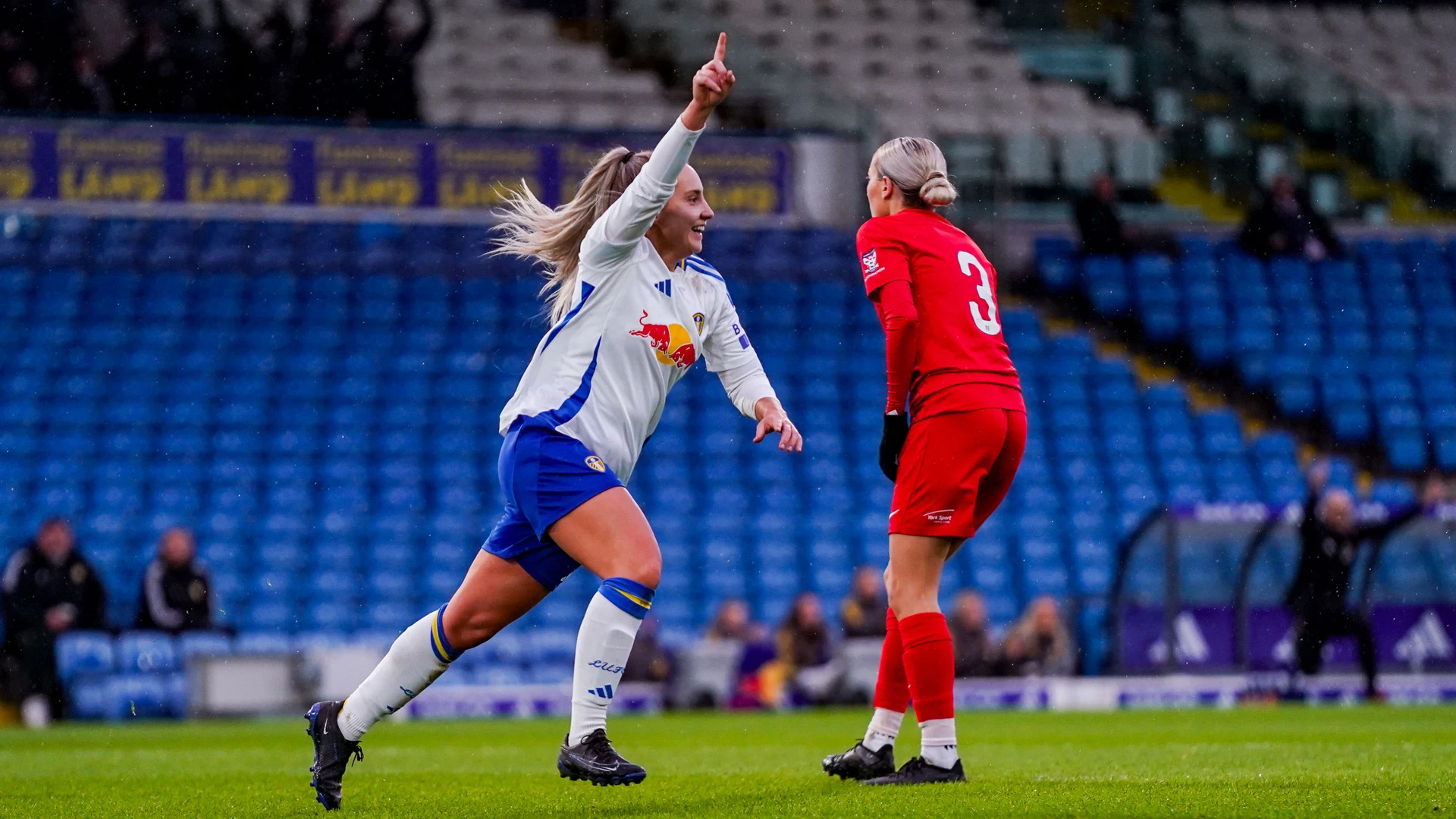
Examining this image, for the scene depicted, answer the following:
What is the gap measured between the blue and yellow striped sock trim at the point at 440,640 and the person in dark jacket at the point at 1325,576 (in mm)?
10278

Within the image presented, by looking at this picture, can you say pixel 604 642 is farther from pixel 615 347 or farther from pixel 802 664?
pixel 802 664

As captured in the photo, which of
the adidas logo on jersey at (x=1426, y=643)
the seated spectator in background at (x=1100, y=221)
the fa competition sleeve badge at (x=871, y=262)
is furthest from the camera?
the seated spectator in background at (x=1100, y=221)

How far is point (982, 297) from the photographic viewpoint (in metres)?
5.68

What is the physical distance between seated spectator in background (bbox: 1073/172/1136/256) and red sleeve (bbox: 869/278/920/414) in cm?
1491

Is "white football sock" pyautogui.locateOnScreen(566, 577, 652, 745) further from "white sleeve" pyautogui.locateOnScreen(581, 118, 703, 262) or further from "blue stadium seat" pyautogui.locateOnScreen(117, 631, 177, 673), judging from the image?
"blue stadium seat" pyautogui.locateOnScreen(117, 631, 177, 673)

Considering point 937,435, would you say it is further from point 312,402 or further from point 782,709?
point 312,402

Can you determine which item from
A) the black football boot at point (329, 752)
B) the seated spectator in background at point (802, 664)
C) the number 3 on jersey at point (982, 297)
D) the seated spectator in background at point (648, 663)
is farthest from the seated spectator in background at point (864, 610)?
the black football boot at point (329, 752)

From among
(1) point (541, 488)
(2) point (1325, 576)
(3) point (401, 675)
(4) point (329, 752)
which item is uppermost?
(1) point (541, 488)

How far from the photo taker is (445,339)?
18.7m

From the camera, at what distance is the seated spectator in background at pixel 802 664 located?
554 inches

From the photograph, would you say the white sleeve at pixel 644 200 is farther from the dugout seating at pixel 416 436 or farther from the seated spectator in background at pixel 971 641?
the dugout seating at pixel 416 436

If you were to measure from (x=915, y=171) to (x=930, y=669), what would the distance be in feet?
5.25

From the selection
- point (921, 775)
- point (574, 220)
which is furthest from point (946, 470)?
point (574, 220)

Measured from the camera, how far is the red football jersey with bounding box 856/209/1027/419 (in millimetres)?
5516
